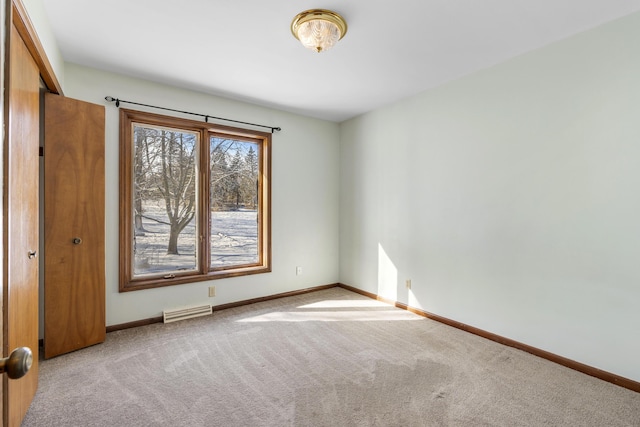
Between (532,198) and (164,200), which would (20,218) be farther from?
(532,198)

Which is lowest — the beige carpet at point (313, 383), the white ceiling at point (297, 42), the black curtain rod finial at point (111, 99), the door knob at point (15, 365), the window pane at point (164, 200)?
the beige carpet at point (313, 383)

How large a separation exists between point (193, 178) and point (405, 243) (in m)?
2.65

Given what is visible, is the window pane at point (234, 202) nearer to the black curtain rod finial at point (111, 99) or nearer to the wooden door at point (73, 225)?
the black curtain rod finial at point (111, 99)

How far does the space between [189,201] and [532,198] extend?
3470 millimetres

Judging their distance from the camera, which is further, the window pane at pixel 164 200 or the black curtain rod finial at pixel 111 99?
the window pane at pixel 164 200

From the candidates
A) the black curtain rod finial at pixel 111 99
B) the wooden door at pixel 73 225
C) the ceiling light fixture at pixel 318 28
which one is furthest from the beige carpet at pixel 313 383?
the ceiling light fixture at pixel 318 28

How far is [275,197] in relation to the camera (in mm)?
4098

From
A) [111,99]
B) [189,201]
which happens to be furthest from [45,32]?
[189,201]

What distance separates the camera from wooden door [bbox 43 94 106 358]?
95.4 inches

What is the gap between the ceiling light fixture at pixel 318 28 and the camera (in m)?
2.11

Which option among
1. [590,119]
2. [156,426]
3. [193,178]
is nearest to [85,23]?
[193,178]

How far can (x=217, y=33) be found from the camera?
237 centimetres

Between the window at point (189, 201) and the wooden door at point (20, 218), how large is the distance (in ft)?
3.72

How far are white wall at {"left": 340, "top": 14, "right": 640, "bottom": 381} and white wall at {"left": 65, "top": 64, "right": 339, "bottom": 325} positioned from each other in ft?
3.45
